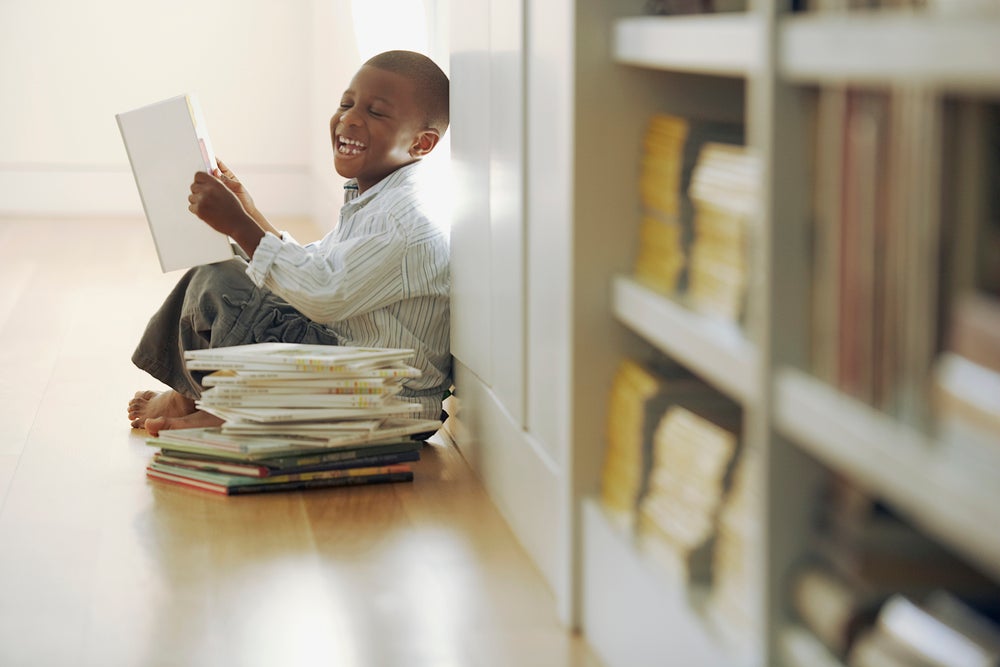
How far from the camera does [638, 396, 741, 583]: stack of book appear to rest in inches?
49.6

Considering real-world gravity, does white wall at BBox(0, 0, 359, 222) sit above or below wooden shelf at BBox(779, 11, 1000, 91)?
below

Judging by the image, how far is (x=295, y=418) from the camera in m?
2.08

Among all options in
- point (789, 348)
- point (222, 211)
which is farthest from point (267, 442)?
point (789, 348)

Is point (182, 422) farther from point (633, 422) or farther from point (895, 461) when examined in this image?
point (895, 461)

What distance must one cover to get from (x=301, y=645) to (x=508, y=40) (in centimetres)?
90

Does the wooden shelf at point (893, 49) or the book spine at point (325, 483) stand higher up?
the wooden shelf at point (893, 49)

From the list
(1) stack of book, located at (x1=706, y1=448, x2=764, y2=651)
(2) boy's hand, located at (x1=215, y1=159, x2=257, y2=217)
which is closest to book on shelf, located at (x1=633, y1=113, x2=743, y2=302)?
(1) stack of book, located at (x1=706, y1=448, x2=764, y2=651)

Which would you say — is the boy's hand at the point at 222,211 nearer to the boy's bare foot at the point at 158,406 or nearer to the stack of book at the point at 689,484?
the boy's bare foot at the point at 158,406

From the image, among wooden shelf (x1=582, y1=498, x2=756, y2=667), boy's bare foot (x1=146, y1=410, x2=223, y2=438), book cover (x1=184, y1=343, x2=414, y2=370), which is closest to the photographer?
wooden shelf (x1=582, y1=498, x2=756, y2=667)

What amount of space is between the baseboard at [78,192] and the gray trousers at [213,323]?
348 cm

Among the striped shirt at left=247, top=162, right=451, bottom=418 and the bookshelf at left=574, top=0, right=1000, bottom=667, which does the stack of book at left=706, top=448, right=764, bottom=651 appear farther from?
the striped shirt at left=247, top=162, right=451, bottom=418

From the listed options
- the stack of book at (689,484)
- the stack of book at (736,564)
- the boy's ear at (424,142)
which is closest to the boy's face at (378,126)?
the boy's ear at (424,142)

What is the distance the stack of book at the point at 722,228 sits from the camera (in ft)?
3.92

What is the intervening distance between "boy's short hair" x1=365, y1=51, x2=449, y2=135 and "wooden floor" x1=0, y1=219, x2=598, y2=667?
25.5 inches
